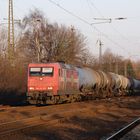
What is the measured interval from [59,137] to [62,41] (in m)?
56.8

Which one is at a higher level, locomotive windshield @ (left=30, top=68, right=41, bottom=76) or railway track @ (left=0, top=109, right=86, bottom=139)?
locomotive windshield @ (left=30, top=68, right=41, bottom=76)

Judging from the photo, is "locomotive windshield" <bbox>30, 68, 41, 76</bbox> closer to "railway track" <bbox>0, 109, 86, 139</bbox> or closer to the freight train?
the freight train

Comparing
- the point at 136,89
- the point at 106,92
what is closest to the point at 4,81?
the point at 106,92

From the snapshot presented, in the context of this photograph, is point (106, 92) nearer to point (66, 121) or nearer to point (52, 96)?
point (52, 96)

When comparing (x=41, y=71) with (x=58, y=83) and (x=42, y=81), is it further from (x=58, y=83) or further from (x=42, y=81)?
(x=58, y=83)

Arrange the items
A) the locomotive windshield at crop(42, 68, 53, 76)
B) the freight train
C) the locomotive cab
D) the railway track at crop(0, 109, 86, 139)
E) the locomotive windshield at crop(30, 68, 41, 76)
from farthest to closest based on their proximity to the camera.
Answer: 1. the locomotive windshield at crop(30, 68, 41, 76)
2. the locomotive windshield at crop(42, 68, 53, 76)
3. the freight train
4. the locomotive cab
5. the railway track at crop(0, 109, 86, 139)

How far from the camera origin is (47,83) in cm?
3073

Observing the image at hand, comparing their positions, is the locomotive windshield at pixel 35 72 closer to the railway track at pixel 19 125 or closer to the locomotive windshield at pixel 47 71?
the locomotive windshield at pixel 47 71

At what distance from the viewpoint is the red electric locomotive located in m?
30.4

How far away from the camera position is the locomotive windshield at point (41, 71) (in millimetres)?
30922

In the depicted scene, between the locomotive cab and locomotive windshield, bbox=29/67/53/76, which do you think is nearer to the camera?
the locomotive cab

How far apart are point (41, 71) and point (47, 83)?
1.10m

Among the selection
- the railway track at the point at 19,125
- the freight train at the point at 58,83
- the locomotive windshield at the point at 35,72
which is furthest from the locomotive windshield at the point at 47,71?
the railway track at the point at 19,125

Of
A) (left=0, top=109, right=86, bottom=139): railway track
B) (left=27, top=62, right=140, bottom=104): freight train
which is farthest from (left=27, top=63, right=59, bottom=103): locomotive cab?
(left=0, top=109, right=86, bottom=139): railway track
